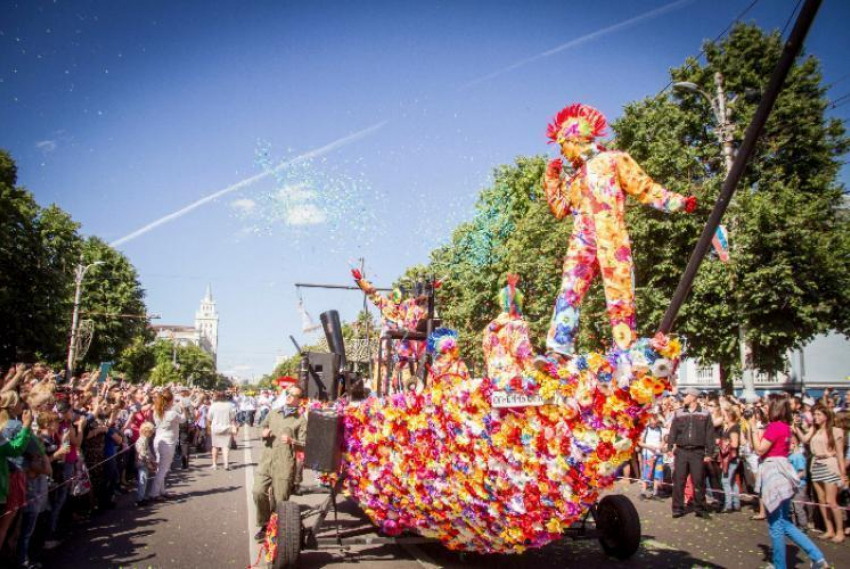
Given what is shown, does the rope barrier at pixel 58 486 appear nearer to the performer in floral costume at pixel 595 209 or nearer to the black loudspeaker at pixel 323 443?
the black loudspeaker at pixel 323 443

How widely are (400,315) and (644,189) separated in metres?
5.48

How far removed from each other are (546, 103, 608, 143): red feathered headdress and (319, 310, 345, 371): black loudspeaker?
5.27 m

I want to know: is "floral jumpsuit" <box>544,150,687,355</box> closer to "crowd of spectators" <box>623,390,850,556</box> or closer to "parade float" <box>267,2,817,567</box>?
"parade float" <box>267,2,817,567</box>

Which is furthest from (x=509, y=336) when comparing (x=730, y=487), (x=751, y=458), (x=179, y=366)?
(x=179, y=366)

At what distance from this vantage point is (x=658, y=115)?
16828 millimetres

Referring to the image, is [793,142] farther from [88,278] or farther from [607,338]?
[88,278]

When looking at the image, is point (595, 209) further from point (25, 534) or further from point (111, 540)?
point (111, 540)

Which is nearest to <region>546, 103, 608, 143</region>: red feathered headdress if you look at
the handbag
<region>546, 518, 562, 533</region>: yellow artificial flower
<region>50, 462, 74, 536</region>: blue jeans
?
<region>546, 518, 562, 533</region>: yellow artificial flower

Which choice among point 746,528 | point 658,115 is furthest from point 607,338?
point 746,528

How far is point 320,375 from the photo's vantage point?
934 cm

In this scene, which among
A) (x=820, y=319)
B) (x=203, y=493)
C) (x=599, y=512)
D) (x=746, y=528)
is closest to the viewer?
(x=599, y=512)

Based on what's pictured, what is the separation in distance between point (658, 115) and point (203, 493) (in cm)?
1579

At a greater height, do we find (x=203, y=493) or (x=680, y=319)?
(x=680, y=319)

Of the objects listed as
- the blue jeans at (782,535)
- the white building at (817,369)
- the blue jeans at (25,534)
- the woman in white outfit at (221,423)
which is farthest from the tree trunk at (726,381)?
the blue jeans at (25,534)
